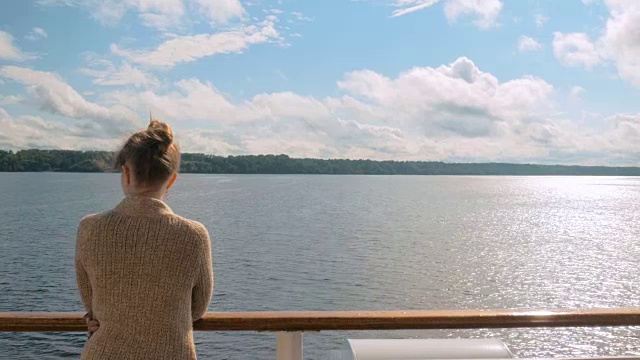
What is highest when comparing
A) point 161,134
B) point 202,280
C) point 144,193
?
point 161,134

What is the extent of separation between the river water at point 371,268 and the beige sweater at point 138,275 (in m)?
1.07

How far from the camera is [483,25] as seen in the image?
5000 cm

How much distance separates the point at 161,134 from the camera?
1488 mm

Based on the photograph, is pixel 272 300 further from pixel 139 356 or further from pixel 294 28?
pixel 294 28

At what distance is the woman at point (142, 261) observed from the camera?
→ 145 cm

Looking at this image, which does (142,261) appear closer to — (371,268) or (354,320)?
(354,320)

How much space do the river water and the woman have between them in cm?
107

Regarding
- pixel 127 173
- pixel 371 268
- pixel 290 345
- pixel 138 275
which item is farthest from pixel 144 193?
pixel 371 268

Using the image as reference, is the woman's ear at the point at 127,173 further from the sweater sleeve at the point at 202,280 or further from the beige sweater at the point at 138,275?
the sweater sleeve at the point at 202,280

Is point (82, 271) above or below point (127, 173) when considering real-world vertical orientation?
below

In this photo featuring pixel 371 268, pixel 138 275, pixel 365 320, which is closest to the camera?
pixel 138 275

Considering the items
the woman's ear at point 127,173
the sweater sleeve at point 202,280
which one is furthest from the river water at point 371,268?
the woman's ear at point 127,173

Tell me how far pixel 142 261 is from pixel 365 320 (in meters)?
0.61

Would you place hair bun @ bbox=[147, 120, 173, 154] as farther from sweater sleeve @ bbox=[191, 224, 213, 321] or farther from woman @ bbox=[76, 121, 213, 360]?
sweater sleeve @ bbox=[191, 224, 213, 321]
